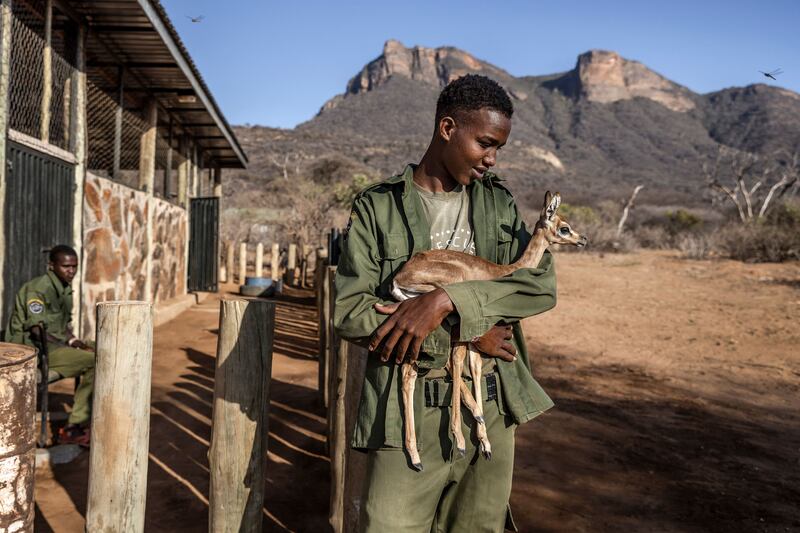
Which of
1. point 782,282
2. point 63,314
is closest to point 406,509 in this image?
point 63,314

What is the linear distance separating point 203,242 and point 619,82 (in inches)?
3607

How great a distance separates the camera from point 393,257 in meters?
1.95

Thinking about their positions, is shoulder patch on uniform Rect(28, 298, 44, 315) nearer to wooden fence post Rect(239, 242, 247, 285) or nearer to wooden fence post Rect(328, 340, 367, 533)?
wooden fence post Rect(328, 340, 367, 533)

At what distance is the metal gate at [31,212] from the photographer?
17.8 ft

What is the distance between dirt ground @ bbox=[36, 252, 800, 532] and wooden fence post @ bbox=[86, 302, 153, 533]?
4.47ft

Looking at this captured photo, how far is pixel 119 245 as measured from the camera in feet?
27.3

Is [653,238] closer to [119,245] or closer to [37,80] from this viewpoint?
[119,245]

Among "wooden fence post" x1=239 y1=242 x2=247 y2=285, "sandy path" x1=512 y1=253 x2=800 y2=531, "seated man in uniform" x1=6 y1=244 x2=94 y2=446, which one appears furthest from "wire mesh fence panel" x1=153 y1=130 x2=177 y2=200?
"sandy path" x1=512 y1=253 x2=800 y2=531

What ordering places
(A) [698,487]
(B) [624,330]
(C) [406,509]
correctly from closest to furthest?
(C) [406,509] < (A) [698,487] < (B) [624,330]

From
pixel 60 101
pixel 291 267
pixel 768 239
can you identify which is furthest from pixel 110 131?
pixel 768 239

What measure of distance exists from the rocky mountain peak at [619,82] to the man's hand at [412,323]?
9255 cm

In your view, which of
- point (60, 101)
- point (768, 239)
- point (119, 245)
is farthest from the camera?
point (768, 239)

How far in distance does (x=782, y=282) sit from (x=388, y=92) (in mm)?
64144

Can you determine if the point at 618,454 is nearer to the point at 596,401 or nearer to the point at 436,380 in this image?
the point at 596,401
